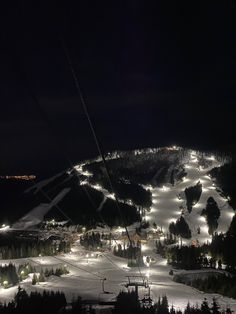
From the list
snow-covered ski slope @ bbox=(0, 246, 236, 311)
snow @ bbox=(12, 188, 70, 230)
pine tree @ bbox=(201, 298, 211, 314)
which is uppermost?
snow @ bbox=(12, 188, 70, 230)

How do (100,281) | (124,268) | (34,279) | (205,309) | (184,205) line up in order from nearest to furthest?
(205,309)
(34,279)
(100,281)
(124,268)
(184,205)

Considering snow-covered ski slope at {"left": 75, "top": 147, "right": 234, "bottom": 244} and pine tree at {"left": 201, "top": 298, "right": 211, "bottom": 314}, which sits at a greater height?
snow-covered ski slope at {"left": 75, "top": 147, "right": 234, "bottom": 244}

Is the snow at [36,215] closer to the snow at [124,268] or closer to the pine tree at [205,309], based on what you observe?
the snow at [124,268]

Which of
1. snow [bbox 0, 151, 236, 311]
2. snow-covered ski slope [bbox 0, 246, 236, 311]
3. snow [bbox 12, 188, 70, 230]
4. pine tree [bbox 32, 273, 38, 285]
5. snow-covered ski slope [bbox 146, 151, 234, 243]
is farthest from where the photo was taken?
snow [bbox 12, 188, 70, 230]

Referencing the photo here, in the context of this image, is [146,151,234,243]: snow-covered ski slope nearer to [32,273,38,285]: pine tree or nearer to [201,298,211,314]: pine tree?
[32,273,38,285]: pine tree

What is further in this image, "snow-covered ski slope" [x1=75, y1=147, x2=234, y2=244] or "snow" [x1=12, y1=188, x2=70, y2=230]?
"snow" [x1=12, y1=188, x2=70, y2=230]

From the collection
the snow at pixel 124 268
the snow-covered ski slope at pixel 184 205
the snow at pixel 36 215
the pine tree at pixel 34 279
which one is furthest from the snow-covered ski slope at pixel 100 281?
the snow at pixel 36 215

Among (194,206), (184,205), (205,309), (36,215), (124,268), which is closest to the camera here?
(205,309)

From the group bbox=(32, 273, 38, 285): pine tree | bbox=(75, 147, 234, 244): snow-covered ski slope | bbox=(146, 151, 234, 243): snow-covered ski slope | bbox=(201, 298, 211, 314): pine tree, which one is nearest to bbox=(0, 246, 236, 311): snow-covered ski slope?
bbox=(32, 273, 38, 285): pine tree

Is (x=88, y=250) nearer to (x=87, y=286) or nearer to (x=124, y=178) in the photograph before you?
(x=87, y=286)

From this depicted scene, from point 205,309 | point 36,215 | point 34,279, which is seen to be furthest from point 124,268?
point 36,215

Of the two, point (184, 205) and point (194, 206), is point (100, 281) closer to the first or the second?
point (194, 206)

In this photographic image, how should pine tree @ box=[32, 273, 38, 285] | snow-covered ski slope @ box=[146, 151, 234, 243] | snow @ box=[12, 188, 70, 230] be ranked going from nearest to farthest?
pine tree @ box=[32, 273, 38, 285]
snow-covered ski slope @ box=[146, 151, 234, 243]
snow @ box=[12, 188, 70, 230]
